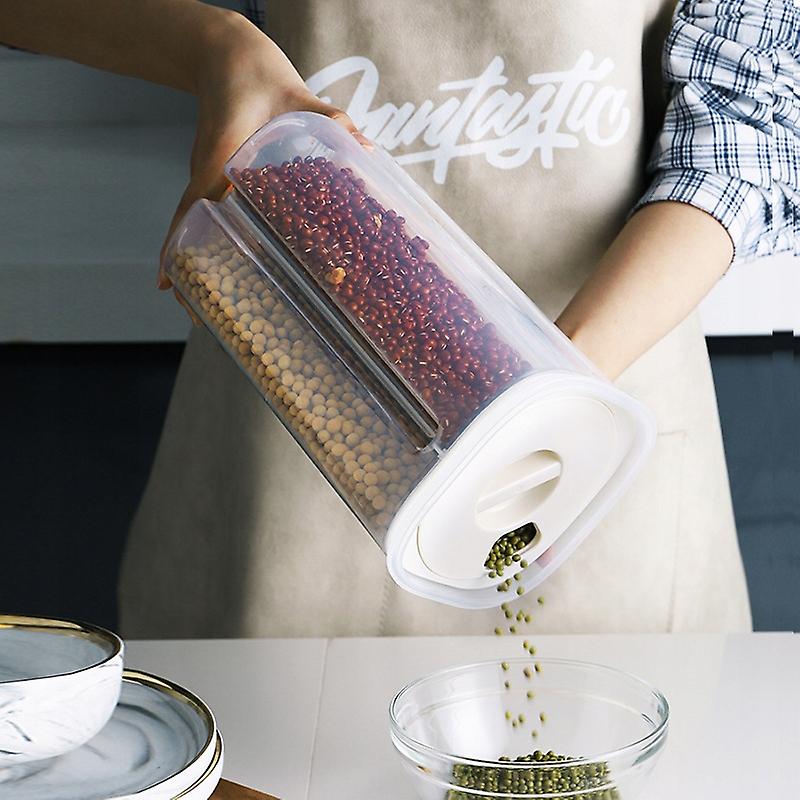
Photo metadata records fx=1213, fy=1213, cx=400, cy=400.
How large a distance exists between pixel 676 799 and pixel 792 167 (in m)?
0.46

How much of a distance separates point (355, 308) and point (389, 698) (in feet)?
0.95

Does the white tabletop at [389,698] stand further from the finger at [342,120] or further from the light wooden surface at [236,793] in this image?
the finger at [342,120]

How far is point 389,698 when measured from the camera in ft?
2.45

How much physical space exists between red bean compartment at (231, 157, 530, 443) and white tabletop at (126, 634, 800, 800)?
0.82 ft

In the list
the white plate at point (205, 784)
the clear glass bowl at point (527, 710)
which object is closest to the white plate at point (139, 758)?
the white plate at point (205, 784)

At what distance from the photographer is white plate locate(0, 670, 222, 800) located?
50cm

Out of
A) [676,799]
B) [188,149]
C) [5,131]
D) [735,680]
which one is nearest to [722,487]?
[735,680]

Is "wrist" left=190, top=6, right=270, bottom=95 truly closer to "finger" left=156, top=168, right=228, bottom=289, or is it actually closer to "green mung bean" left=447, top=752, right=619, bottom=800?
"finger" left=156, top=168, right=228, bottom=289

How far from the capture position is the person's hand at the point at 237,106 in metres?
0.67

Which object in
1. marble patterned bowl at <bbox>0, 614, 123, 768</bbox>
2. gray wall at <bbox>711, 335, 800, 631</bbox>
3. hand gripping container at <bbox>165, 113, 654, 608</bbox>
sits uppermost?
hand gripping container at <bbox>165, 113, 654, 608</bbox>

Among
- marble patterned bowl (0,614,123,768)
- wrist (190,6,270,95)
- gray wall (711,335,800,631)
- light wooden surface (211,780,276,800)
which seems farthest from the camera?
gray wall (711,335,800,631)

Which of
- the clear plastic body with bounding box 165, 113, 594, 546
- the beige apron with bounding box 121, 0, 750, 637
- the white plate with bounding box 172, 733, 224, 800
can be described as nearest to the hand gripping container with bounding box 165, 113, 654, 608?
the clear plastic body with bounding box 165, 113, 594, 546

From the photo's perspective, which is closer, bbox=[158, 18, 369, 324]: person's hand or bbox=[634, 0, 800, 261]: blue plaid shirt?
bbox=[158, 18, 369, 324]: person's hand

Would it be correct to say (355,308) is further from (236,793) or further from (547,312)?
(547,312)
